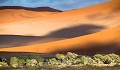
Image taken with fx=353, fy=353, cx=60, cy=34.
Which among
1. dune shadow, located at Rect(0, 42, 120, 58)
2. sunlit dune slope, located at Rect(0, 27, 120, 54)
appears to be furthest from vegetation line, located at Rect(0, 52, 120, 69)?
sunlit dune slope, located at Rect(0, 27, 120, 54)

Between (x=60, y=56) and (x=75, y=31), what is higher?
(x=75, y=31)

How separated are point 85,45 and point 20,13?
170 inches

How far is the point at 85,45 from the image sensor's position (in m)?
20.5

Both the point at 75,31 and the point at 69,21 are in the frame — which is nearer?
the point at 75,31

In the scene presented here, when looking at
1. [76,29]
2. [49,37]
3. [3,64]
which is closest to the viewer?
[3,64]

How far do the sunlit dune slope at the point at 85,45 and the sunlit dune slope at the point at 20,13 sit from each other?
203cm

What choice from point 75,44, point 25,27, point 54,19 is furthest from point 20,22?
point 75,44

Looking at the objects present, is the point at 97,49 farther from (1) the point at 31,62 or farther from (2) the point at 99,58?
(1) the point at 31,62

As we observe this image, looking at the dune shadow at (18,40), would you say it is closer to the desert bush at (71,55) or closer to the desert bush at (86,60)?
the desert bush at (71,55)

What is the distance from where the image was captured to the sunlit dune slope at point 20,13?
807 inches

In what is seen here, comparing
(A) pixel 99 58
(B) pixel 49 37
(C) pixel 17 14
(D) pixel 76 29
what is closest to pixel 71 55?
(A) pixel 99 58

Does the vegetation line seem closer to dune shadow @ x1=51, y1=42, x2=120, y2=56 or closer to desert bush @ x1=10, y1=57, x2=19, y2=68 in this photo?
desert bush @ x1=10, y1=57, x2=19, y2=68

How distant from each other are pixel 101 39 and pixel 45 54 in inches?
139

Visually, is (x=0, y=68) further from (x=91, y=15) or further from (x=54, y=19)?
(x=91, y=15)
